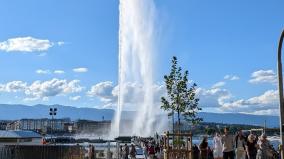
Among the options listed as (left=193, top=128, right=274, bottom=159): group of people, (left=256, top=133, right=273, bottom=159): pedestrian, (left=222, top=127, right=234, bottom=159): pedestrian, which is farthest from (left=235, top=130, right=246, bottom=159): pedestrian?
(left=256, top=133, right=273, bottom=159): pedestrian

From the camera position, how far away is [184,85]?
37125 mm

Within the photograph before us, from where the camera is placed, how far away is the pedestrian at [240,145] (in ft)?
75.5

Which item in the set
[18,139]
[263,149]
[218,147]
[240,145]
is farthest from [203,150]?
[18,139]

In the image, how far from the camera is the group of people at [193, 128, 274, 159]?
2016cm

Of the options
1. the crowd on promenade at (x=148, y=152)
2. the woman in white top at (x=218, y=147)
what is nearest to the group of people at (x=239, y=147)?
the woman in white top at (x=218, y=147)

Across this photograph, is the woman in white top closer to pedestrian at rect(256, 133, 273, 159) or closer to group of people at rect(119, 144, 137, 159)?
pedestrian at rect(256, 133, 273, 159)

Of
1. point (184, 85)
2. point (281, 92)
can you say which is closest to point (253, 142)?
point (281, 92)

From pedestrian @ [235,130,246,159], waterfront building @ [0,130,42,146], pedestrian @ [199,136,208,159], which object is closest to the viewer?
Answer: pedestrian @ [235,130,246,159]

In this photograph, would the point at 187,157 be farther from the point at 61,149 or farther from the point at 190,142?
the point at 61,149

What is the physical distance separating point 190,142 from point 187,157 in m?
0.74

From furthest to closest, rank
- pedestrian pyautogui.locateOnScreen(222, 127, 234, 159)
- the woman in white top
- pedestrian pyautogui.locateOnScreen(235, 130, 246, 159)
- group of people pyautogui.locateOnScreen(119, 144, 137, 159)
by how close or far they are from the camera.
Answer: group of people pyautogui.locateOnScreen(119, 144, 137, 159)
the woman in white top
pedestrian pyautogui.locateOnScreen(235, 130, 246, 159)
pedestrian pyautogui.locateOnScreen(222, 127, 234, 159)

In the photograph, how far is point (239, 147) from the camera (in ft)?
78.6

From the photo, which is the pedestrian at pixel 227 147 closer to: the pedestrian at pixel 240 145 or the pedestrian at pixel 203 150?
the pedestrian at pixel 240 145

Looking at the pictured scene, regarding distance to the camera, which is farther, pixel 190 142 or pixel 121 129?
pixel 121 129
